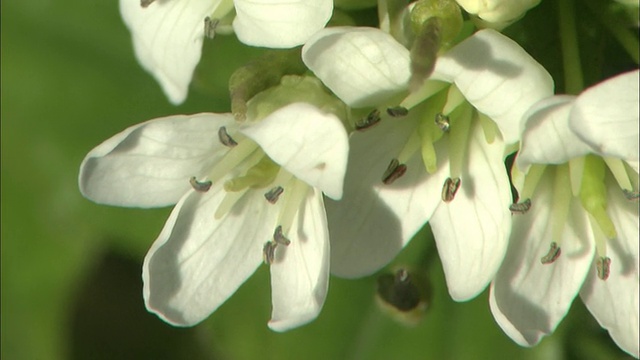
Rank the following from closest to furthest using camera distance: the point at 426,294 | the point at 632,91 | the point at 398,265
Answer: the point at 632,91 < the point at 426,294 < the point at 398,265

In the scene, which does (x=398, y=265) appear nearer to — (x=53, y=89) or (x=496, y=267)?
(x=496, y=267)

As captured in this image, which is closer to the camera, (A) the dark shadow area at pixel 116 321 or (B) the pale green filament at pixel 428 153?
(B) the pale green filament at pixel 428 153

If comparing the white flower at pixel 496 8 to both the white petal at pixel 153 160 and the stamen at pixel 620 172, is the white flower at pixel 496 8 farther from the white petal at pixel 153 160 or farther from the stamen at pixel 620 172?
the white petal at pixel 153 160

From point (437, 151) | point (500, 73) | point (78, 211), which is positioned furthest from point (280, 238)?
point (78, 211)

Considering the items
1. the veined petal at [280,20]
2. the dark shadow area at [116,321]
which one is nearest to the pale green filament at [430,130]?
the veined petal at [280,20]

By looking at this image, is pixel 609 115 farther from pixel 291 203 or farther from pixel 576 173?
pixel 291 203

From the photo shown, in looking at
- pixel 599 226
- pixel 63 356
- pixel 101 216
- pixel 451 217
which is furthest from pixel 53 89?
pixel 599 226

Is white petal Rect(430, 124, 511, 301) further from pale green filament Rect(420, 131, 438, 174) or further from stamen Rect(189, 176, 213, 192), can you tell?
stamen Rect(189, 176, 213, 192)

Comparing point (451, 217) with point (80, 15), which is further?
point (80, 15)
